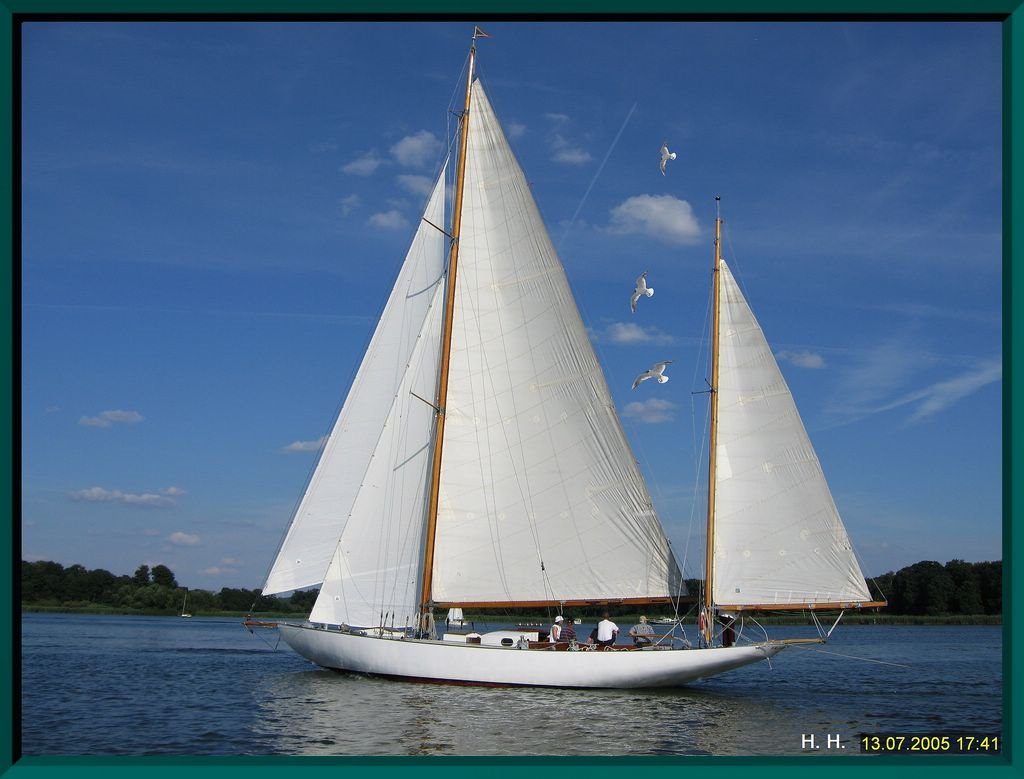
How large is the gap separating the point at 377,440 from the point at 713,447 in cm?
896

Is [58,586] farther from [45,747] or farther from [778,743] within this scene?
[778,743]

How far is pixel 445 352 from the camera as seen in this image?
2622 cm

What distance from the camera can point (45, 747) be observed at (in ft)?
54.7

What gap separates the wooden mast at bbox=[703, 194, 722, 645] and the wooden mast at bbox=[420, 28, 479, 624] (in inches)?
271

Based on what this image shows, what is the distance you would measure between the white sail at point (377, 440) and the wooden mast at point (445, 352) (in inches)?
15.5

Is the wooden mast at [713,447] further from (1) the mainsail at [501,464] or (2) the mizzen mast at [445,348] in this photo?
(2) the mizzen mast at [445,348]

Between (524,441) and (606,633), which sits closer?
(606,633)

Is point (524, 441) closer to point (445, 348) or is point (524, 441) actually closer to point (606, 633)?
point (445, 348)

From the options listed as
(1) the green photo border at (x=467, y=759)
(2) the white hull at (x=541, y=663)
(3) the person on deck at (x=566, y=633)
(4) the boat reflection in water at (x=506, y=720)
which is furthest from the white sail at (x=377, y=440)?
(1) the green photo border at (x=467, y=759)

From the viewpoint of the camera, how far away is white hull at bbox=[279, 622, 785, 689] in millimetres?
23469

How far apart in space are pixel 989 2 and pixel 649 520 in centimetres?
1961

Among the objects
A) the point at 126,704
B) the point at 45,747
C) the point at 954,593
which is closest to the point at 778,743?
the point at 45,747

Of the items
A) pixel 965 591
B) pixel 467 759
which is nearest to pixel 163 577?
pixel 965 591

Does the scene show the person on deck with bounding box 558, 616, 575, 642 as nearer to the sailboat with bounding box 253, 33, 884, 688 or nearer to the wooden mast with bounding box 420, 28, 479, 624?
the sailboat with bounding box 253, 33, 884, 688
